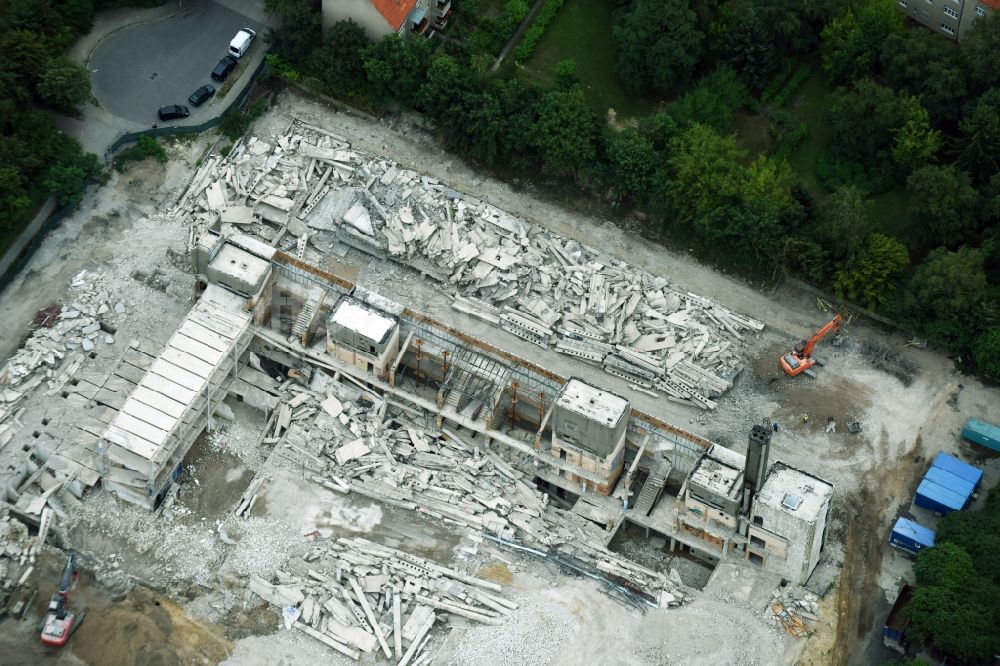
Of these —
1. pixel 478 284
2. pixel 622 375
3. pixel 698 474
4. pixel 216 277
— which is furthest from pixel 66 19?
pixel 698 474

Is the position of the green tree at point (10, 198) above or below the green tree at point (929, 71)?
below

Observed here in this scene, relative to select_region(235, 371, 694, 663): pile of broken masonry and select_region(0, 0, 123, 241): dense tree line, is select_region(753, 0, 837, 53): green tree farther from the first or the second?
select_region(0, 0, 123, 241): dense tree line

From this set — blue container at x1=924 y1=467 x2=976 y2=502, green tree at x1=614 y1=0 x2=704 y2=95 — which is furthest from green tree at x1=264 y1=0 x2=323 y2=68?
blue container at x1=924 y1=467 x2=976 y2=502

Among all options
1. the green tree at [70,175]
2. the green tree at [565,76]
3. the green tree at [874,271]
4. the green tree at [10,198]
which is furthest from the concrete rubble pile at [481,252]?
the green tree at [565,76]

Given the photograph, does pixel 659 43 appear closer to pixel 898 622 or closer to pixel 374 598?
pixel 898 622

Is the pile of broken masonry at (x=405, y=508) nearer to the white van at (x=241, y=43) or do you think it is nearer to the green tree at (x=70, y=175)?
the green tree at (x=70, y=175)
